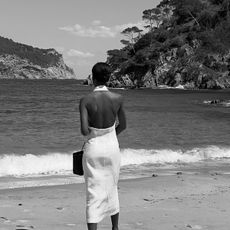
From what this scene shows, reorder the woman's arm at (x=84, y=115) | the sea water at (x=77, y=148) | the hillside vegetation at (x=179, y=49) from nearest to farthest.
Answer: the woman's arm at (x=84, y=115) → the sea water at (x=77, y=148) → the hillside vegetation at (x=179, y=49)

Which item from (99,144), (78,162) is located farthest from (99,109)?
(78,162)

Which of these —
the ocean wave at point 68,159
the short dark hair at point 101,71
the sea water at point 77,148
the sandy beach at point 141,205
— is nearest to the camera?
the short dark hair at point 101,71

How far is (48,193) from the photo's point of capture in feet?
29.7

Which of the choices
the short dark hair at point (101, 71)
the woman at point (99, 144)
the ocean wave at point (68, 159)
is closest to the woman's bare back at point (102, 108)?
the woman at point (99, 144)

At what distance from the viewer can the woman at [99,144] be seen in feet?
16.3

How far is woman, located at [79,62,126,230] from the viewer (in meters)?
4.96

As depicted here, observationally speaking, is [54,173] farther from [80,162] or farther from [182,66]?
[182,66]

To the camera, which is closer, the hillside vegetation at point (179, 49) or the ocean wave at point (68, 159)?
the ocean wave at point (68, 159)

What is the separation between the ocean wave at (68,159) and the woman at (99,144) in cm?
792

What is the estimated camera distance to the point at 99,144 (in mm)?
5000

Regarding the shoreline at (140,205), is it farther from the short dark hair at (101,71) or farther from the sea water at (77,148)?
the short dark hair at (101,71)

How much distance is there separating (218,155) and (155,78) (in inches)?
3585

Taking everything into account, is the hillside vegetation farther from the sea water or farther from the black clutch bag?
the black clutch bag

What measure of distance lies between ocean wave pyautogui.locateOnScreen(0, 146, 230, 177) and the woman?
7921 millimetres
